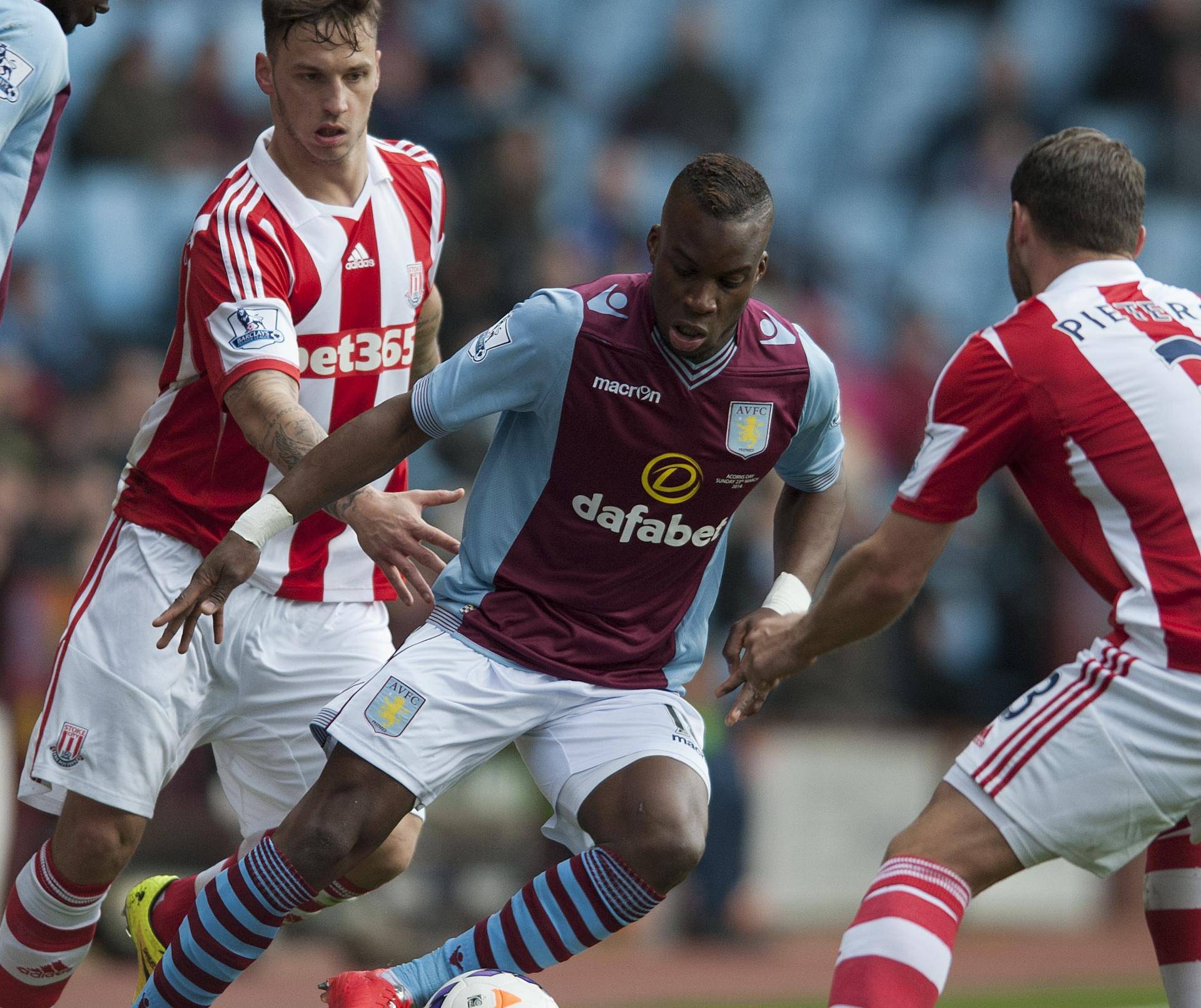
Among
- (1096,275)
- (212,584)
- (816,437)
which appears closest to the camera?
(1096,275)

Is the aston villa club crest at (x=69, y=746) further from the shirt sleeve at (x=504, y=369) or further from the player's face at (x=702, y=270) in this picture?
the player's face at (x=702, y=270)

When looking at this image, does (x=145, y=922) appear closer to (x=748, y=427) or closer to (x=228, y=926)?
(x=228, y=926)

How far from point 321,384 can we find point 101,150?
6.03 m

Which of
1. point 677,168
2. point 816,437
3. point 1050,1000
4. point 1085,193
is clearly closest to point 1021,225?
point 1085,193

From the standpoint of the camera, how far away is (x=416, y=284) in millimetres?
5117

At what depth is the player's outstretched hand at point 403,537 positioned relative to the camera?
4.38 meters

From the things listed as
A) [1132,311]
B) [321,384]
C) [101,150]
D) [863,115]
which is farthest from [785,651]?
[863,115]

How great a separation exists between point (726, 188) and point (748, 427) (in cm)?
66

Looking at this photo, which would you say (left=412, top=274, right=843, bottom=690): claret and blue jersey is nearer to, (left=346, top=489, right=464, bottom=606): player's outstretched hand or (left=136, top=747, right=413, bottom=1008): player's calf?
(left=346, top=489, right=464, bottom=606): player's outstretched hand

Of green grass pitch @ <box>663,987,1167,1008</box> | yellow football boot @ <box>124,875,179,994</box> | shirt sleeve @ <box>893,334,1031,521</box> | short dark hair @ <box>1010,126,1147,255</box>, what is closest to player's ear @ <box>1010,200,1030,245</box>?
short dark hair @ <box>1010,126,1147,255</box>

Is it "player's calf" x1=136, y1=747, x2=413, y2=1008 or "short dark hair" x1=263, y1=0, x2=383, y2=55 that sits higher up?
"short dark hair" x1=263, y1=0, x2=383, y2=55

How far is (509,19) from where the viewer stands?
12852 millimetres

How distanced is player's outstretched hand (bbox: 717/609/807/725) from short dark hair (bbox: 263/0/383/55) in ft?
6.47

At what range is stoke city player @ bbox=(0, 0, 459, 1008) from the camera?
4.79 m
